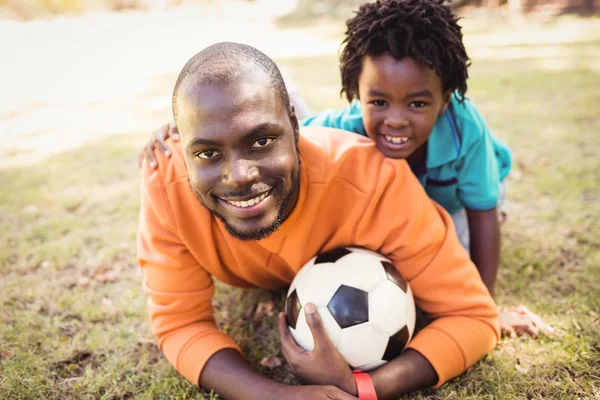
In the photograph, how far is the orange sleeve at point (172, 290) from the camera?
2328 mm

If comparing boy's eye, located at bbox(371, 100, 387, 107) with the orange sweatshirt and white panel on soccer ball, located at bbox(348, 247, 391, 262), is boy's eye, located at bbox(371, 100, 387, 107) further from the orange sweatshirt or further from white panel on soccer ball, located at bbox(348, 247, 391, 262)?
white panel on soccer ball, located at bbox(348, 247, 391, 262)

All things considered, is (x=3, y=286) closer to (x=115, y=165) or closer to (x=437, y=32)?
(x=115, y=165)

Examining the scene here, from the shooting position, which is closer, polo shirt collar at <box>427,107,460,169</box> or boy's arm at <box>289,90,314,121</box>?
polo shirt collar at <box>427,107,460,169</box>

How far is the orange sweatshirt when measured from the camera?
7.62 feet

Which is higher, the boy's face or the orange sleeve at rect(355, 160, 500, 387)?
the boy's face

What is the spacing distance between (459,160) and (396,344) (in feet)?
3.95

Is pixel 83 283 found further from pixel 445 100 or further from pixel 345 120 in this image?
pixel 445 100

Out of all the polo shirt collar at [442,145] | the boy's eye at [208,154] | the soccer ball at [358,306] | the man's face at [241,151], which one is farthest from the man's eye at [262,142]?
the polo shirt collar at [442,145]

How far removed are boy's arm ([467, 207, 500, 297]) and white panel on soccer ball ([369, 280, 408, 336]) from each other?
944mm

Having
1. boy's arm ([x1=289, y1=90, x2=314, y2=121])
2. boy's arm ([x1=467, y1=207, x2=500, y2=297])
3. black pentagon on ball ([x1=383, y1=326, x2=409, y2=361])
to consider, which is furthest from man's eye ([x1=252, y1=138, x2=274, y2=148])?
boy's arm ([x1=289, y1=90, x2=314, y2=121])

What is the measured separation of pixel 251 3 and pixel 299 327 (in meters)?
23.7

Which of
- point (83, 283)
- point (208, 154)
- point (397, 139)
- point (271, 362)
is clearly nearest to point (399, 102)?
point (397, 139)

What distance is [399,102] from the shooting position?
8.67ft

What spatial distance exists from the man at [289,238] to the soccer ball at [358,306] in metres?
0.07
